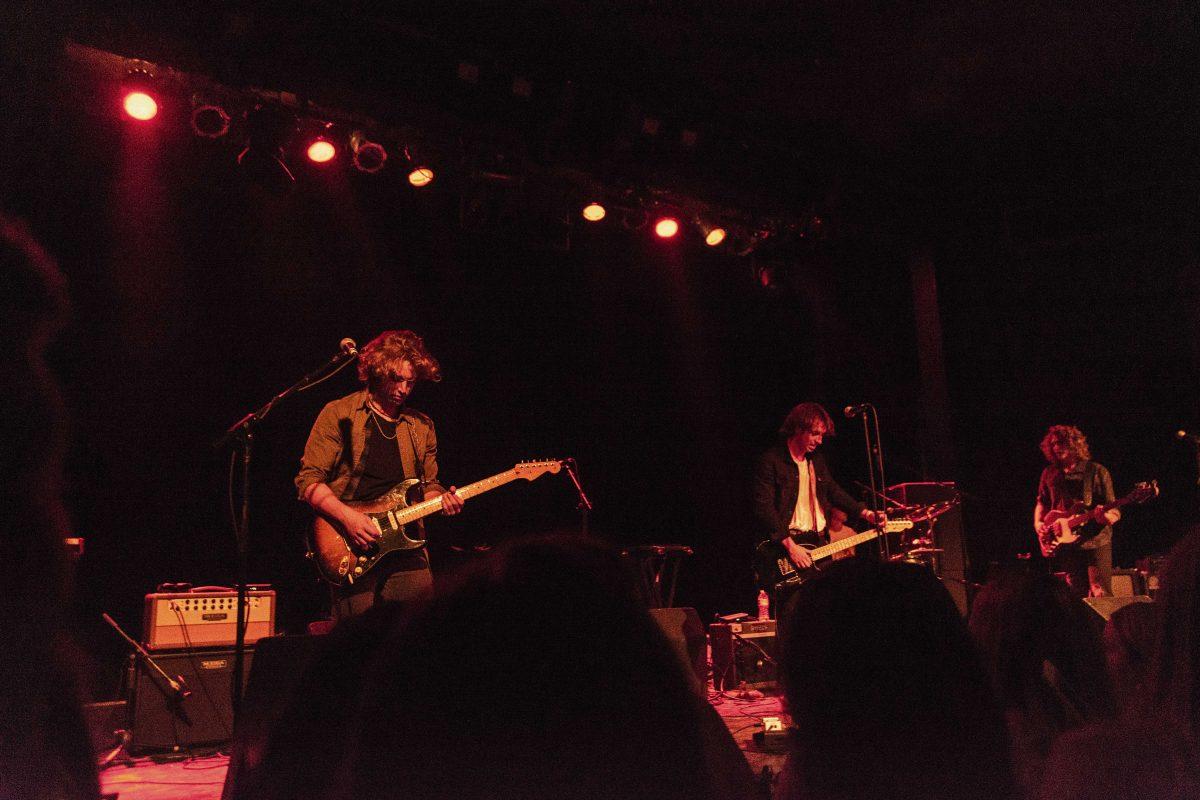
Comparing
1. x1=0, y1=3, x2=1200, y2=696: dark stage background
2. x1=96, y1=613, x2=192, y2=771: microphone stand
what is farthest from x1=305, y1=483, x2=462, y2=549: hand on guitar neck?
x1=0, y1=3, x2=1200, y2=696: dark stage background

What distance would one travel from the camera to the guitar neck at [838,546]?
20.6 feet

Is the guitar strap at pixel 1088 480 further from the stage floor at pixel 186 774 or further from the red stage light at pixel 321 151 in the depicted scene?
the red stage light at pixel 321 151

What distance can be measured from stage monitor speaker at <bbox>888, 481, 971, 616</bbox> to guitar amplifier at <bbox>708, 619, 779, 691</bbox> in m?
1.80

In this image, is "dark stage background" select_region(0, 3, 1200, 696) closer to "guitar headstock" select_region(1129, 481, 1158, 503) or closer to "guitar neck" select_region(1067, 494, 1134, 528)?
"guitar neck" select_region(1067, 494, 1134, 528)

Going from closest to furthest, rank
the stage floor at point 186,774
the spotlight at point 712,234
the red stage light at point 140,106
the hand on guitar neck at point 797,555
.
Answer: the stage floor at point 186,774 → the red stage light at point 140,106 → the hand on guitar neck at point 797,555 → the spotlight at point 712,234

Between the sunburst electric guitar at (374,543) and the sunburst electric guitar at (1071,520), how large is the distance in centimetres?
613

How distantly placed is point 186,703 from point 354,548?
1339mm

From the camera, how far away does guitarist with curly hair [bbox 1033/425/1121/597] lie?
26.3ft

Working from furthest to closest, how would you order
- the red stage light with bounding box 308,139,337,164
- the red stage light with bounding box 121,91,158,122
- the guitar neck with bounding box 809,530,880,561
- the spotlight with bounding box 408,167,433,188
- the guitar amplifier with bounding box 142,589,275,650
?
the guitar neck with bounding box 809,530,880,561
the spotlight with bounding box 408,167,433,188
the red stage light with bounding box 308,139,337,164
the red stage light with bounding box 121,91,158,122
the guitar amplifier with bounding box 142,589,275,650

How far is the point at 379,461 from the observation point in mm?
4984

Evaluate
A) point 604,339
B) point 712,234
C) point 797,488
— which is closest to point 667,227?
point 712,234

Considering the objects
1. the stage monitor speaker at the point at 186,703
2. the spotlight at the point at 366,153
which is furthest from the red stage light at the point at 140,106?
the stage monitor speaker at the point at 186,703

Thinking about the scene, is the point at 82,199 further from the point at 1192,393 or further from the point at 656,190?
the point at 1192,393

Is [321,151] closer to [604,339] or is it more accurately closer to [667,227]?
[667,227]
